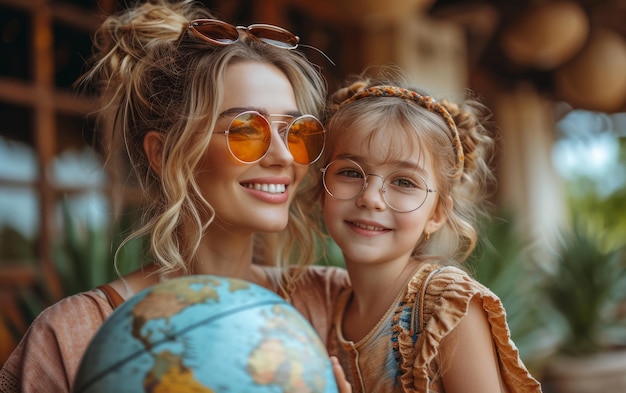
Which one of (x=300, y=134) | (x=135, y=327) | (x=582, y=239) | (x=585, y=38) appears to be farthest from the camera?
(x=585, y=38)

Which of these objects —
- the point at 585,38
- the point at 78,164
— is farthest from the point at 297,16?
the point at 585,38

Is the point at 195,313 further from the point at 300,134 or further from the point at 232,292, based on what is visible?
the point at 300,134

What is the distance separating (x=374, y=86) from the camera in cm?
198

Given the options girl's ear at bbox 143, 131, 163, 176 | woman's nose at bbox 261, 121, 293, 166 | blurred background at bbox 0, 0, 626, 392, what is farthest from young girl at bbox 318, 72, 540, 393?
blurred background at bbox 0, 0, 626, 392

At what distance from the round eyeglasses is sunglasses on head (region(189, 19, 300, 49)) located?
41 cm

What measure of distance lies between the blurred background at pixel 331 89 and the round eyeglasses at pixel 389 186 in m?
1.45

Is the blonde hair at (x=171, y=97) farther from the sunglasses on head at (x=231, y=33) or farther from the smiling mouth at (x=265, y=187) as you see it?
the smiling mouth at (x=265, y=187)

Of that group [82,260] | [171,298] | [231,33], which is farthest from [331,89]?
[171,298]

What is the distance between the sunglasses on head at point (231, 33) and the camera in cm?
188

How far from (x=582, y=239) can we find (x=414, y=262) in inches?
161

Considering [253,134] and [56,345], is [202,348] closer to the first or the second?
[56,345]

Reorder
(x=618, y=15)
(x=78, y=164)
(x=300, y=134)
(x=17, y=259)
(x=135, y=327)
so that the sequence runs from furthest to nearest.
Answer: (x=618, y=15), (x=78, y=164), (x=17, y=259), (x=300, y=134), (x=135, y=327)

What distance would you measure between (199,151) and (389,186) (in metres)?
0.48

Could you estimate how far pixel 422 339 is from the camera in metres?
1.66
